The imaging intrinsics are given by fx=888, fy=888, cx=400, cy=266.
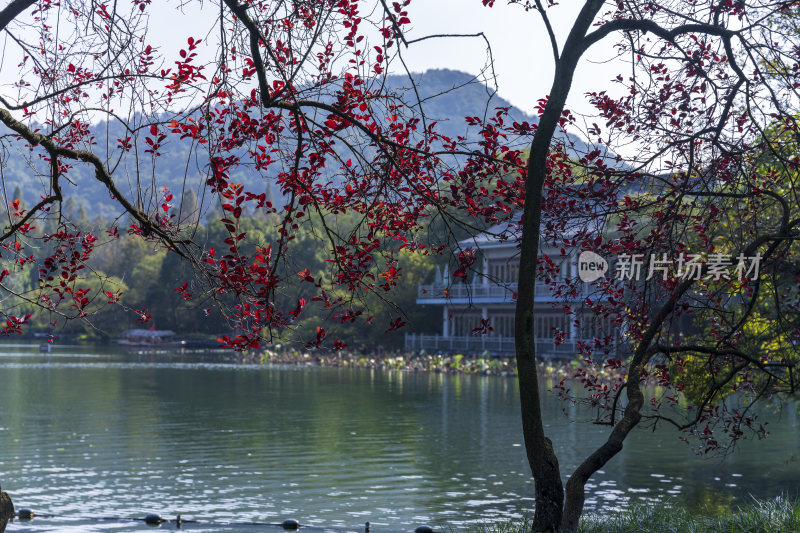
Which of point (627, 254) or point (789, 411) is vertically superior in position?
point (627, 254)

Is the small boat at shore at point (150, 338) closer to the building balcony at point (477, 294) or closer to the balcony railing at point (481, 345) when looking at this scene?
the balcony railing at point (481, 345)

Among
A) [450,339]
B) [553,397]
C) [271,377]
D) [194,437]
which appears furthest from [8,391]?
[450,339]

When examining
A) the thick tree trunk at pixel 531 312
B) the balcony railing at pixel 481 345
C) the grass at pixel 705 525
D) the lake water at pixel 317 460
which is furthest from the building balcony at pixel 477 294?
the thick tree trunk at pixel 531 312

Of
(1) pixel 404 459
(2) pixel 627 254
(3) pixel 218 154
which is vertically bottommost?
(1) pixel 404 459

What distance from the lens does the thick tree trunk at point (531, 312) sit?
278 inches

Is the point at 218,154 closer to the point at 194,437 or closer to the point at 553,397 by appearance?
the point at 194,437

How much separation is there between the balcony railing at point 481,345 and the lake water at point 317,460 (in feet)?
47.1

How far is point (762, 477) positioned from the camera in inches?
663

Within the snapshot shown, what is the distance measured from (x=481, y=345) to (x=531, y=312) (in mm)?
45899

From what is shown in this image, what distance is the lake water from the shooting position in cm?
1398

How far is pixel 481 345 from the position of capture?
52.6m

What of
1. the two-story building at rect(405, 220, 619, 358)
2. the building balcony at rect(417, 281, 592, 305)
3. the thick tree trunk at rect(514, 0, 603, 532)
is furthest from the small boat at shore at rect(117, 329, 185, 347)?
the thick tree trunk at rect(514, 0, 603, 532)

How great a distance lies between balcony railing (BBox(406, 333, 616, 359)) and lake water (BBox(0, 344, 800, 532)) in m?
14.4

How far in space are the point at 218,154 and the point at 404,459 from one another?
12.7 m
